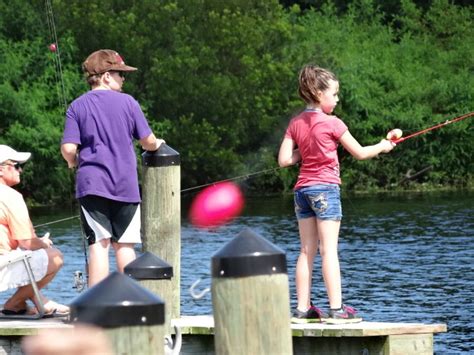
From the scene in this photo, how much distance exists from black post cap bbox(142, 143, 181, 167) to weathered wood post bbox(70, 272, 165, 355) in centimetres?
408

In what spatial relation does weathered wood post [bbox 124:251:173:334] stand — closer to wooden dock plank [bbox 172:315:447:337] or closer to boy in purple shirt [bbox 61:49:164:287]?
boy in purple shirt [bbox 61:49:164:287]

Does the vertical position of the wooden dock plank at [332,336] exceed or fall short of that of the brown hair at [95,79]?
it falls short

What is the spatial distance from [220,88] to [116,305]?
36.9 metres

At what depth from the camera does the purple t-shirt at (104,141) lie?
855cm

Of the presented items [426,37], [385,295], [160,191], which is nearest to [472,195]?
[426,37]

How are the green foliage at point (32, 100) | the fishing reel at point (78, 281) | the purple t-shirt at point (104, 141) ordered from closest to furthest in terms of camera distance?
the purple t-shirt at point (104, 141) < the fishing reel at point (78, 281) < the green foliage at point (32, 100)

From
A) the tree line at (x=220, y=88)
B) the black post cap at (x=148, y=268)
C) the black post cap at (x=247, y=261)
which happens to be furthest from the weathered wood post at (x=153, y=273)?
the tree line at (x=220, y=88)

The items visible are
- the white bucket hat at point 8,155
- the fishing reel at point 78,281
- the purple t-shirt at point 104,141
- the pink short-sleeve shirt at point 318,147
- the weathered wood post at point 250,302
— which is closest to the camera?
the weathered wood post at point 250,302

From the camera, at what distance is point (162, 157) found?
A: 369 inches

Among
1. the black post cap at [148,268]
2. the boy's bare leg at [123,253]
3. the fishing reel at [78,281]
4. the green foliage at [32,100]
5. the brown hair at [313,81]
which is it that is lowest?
the fishing reel at [78,281]

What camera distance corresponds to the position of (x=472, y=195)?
36469mm

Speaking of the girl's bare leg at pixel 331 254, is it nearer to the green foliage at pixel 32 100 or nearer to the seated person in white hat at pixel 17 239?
the seated person in white hat at pixel 17 239

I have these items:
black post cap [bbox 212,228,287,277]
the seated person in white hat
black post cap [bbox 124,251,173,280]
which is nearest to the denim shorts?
black post cap [bbox 124,251,173,280]

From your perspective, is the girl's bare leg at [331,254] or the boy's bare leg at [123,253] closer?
the girl's bare leg at [331,254]
